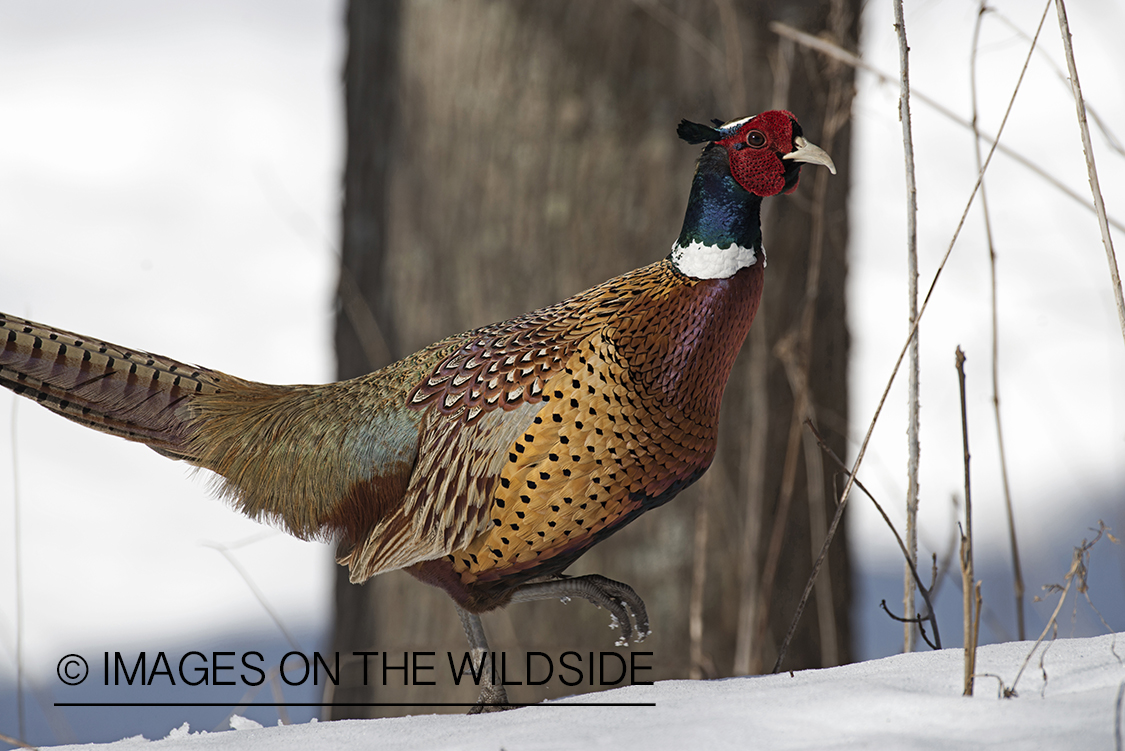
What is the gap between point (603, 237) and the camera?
379 centimetres

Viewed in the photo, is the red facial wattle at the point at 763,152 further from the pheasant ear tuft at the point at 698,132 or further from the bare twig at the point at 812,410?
the bare twig at the point at 812,410

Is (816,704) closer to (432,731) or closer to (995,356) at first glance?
(432,731)

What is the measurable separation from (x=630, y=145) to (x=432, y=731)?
8.45ft

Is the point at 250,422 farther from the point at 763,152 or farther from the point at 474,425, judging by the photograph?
the point at 763,152

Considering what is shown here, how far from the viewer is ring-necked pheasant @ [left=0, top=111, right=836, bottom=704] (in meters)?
2.11

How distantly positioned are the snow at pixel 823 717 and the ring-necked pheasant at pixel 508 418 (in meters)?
0.34

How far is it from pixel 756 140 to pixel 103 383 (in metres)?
1.74

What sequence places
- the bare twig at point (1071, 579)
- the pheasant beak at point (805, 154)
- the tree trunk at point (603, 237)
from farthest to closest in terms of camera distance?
the tree trunk at point (603, 237), the pheasant beak at point (805, 154), the bare twig at point (1071, 579)

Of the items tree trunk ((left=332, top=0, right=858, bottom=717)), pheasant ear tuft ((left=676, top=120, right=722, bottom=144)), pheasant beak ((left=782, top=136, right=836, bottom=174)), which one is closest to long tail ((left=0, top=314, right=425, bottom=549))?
pheasant ear tuft ((left=676, top=120, right=722, bottom=144))

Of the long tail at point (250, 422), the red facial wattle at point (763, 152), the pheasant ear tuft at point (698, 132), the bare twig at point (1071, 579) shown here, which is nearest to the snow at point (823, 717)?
the bare twig at point (1071, 579)

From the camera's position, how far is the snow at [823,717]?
163 cm

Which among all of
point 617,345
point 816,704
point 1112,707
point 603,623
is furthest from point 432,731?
point 603,623

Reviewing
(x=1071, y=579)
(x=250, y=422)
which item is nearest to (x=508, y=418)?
(x=250, y=422)

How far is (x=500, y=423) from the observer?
2.18 m
